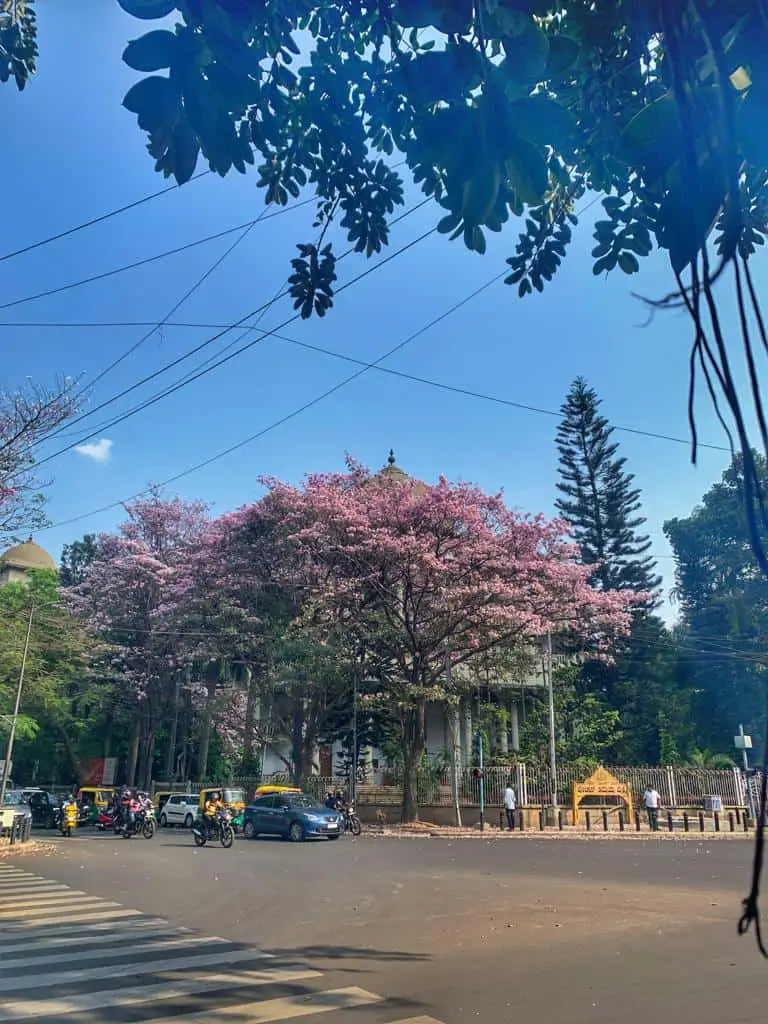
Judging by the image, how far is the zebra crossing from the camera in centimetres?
526

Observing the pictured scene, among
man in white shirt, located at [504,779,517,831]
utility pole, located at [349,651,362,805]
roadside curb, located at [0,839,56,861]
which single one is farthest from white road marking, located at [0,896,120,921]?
utility pole, located at [349,651,362,805]

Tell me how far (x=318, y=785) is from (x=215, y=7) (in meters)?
32.2

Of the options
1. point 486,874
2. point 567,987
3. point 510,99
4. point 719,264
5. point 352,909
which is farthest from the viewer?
point 486,874

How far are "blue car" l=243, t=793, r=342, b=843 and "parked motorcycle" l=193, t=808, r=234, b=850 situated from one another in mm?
2363

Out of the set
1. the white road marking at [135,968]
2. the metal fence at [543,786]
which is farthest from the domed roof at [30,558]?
the white road marking at [135,968]

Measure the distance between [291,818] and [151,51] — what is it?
2315cm

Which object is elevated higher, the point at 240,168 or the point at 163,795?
the point at 240,168

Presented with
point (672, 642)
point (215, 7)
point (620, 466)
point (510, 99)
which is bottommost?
point (510, 99)

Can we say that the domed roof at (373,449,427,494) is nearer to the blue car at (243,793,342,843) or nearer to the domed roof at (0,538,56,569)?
the blue car at (243,793,342,843)

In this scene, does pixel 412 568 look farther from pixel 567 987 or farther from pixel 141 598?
pixel 567 987

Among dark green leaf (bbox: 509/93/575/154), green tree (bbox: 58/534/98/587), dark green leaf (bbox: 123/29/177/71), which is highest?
green tree (bbox: 58/534/98/587)

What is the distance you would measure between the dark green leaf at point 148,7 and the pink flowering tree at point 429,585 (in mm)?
23632

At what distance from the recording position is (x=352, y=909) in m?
9.76

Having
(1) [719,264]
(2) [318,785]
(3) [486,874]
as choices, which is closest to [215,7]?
(1) [719,264]
